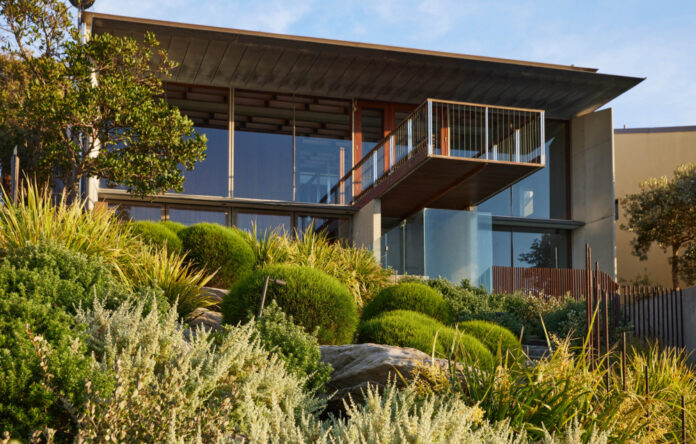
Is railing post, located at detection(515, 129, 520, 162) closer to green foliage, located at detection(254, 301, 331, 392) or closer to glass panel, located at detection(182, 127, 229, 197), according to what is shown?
glass panel, located at detection(182, 127, 229, 197)

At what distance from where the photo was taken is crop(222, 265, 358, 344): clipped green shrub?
762cm

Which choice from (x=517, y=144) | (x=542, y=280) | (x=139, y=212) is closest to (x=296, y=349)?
(x=517, y=144)

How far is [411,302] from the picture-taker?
9742 millimetres

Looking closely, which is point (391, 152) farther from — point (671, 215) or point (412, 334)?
point (412, 334)

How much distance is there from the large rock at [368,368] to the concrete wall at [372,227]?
9.92 metres

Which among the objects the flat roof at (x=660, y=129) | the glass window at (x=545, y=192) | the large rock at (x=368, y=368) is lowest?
the large rock at (x=368, y=368)

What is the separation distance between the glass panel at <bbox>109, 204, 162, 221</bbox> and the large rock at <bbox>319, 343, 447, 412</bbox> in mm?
11709

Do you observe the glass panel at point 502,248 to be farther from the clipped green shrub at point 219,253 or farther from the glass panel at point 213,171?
the clipped green shrub at point 219,253

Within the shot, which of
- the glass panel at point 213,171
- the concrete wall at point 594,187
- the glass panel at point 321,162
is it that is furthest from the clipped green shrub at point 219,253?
the concrete wall at point 594,187

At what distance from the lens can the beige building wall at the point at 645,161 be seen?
74.5ft

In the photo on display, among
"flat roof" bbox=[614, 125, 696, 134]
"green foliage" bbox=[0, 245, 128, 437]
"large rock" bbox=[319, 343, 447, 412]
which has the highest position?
"flat roof" bbox=[614, 125, 696, 134]

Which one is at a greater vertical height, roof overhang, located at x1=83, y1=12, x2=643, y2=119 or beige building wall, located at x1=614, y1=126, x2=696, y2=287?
roof overhang, located at x1=83, y1=12, x2=643, y2=119

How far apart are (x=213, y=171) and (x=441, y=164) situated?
6.49 m

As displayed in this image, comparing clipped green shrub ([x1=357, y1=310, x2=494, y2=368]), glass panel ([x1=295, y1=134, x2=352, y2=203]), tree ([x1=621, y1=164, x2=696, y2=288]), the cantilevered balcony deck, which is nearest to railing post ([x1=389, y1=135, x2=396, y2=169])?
the cantilevered balcony deck
